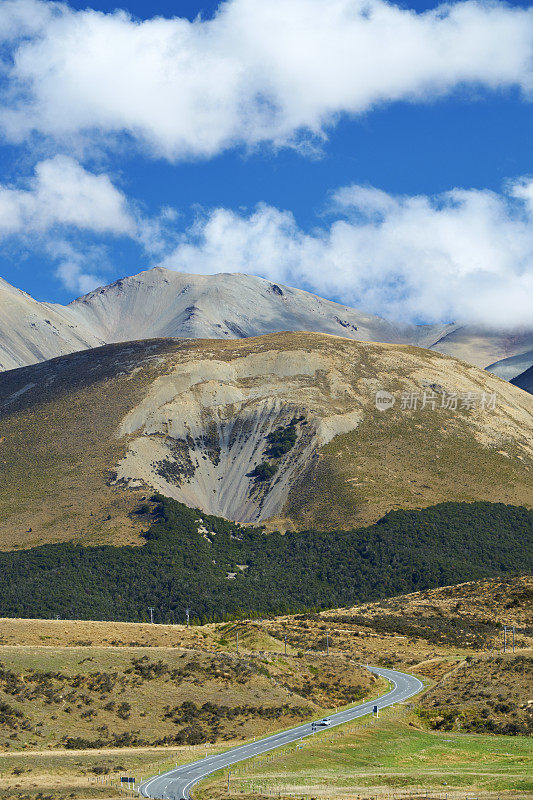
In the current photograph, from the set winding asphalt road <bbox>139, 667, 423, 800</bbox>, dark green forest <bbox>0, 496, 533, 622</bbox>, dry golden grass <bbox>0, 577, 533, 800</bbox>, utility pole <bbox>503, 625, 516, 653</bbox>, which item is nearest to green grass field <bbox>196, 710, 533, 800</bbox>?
dry golden grass <bbox>0, 577, 533, 800</bbox>

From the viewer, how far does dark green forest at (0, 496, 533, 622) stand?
504 ft

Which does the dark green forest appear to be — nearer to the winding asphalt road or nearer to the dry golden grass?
the dry golden grass

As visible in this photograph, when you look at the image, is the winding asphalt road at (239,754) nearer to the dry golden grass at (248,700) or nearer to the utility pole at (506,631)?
the dry golden grass at (248,700)

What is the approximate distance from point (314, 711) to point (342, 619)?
143 ft

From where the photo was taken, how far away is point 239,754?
180 ft

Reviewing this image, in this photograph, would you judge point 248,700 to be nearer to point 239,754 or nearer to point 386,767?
point 239,754

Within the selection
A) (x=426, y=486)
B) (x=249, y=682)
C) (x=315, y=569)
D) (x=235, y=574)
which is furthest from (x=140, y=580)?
(x=249, y=682)

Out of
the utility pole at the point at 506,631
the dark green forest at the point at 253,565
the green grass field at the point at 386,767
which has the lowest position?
the green grass field at the point at 386,767

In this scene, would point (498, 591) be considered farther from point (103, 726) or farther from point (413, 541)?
point (103, 726)

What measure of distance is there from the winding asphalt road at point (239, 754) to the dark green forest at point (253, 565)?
223 feet

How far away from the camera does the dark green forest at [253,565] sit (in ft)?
504

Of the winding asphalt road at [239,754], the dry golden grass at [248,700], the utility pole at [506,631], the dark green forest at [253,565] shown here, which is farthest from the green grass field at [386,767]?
the dark green forest at [253,565]

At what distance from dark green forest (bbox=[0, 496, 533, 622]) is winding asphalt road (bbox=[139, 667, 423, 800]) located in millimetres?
67885

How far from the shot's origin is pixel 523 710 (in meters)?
64.2
